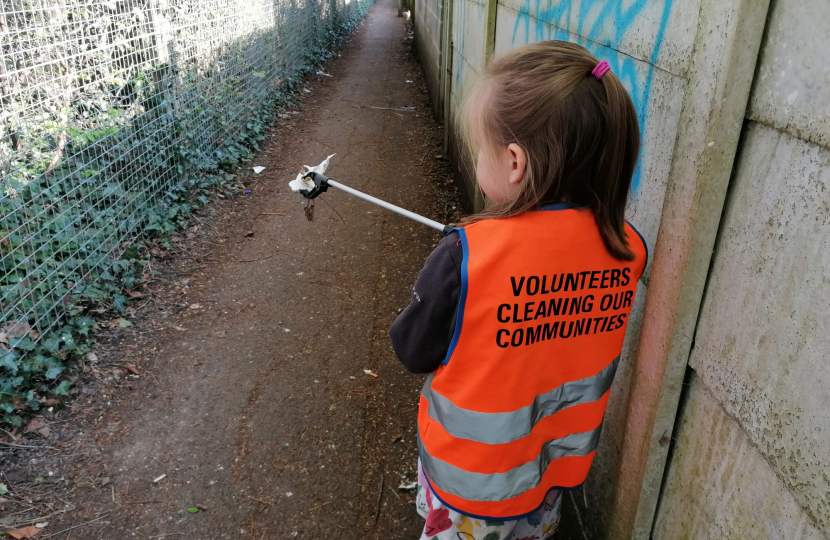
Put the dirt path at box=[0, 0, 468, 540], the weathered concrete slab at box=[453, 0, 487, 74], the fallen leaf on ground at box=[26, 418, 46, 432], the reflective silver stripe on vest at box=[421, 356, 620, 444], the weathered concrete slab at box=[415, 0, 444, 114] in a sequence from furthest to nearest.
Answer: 1. the weathered concrete slab at box=[415, 0, 444, 114]
2. the weathered concrete slab at box=[453, 0, 487, 74]
3. the fallen leaf on ground at box=[26, 418, 46, 432]
4. the dirt path at box=[0, 0, 468, 540]
5. the reflective silver stripe on vest at box=[421, 356, 620, 444]

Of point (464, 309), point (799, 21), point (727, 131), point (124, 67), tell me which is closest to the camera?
point (799, 21)

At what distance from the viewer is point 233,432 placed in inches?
116

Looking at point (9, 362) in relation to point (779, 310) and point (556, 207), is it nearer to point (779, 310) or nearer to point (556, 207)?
point (556, 207)

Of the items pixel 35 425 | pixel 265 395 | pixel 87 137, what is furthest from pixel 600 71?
pixel 87 137

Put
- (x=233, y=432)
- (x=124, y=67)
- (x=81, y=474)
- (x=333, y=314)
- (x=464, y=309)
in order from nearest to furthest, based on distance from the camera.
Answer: (x=464, y=309) < (x=81, y=474) < (x=233, y=432) < (x=333, y=314) < (x=124, y=67)

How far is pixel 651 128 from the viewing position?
1723mm

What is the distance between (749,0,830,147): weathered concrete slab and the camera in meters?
1.00

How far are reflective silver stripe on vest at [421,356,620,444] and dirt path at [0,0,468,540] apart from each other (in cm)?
119

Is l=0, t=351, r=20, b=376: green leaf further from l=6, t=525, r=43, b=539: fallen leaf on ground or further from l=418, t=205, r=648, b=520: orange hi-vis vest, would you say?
l=418, t=205, r=648, b=520: orange hi-vis vest

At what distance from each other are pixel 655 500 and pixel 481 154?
1.03 m

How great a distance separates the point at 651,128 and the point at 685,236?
0.45 m

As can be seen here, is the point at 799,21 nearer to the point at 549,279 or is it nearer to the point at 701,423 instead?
the point at 549,279

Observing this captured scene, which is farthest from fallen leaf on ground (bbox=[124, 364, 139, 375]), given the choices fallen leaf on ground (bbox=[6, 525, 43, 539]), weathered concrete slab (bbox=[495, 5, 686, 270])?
weathered concrete slab (bbox=[495, 5, 686, 270])

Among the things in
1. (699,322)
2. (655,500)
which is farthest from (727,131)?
(655,500)
